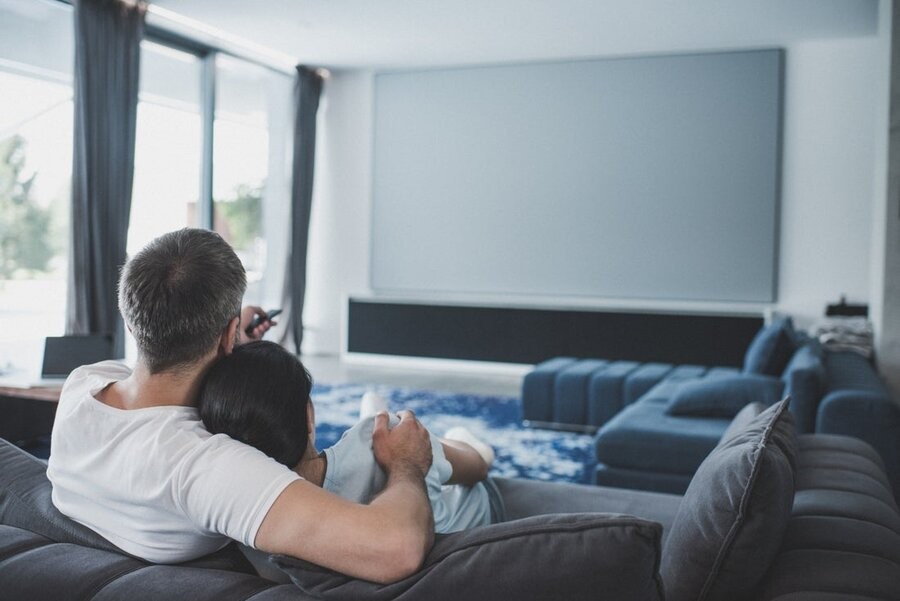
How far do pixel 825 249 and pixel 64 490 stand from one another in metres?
6.83

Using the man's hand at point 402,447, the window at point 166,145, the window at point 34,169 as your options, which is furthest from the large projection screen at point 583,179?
the man's hand at point 402,447

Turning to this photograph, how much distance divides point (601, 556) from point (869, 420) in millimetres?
2917

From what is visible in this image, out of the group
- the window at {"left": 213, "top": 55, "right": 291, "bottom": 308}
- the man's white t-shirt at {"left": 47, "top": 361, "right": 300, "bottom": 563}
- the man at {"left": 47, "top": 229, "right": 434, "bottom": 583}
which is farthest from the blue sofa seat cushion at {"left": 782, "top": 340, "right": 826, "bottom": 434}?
the window at {"left": 213, "top": 55, "right": 291, "bottom": 308}

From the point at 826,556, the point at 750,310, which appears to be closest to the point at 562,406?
the point at 750,310

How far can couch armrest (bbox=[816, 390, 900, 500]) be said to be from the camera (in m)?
3.47

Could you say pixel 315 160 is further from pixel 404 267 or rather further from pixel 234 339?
pixel 234 339

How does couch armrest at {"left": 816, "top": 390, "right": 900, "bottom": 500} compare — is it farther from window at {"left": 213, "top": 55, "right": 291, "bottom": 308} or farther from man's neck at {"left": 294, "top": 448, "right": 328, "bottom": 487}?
window at {"left": 213, "top": 55, "right": 291, "bottom": 308}

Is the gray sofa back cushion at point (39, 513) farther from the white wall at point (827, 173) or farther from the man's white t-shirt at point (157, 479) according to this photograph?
the white wall at point (827, 173)

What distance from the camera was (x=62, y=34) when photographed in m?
5.64

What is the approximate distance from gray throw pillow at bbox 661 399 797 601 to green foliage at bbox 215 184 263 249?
6.79 m

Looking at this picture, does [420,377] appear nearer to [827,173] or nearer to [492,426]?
[492,426]

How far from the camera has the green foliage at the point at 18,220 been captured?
5277mm

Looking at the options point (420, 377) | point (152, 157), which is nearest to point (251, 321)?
point (152, 157)

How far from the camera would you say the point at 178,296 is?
129 centimetres
